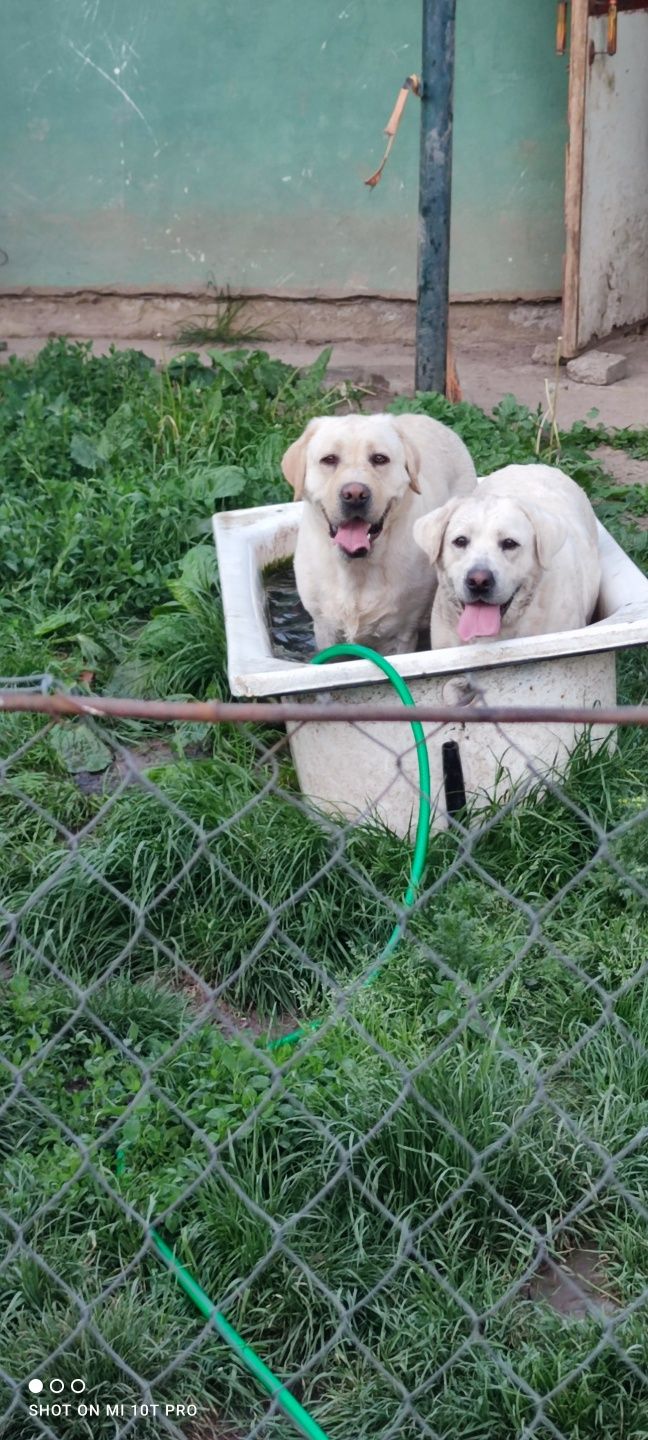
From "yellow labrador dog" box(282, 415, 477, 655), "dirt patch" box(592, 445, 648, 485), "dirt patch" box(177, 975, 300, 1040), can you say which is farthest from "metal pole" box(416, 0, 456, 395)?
"dirt patch" box(177, 975, 300, 1040)

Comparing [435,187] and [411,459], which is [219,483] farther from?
[435,187]

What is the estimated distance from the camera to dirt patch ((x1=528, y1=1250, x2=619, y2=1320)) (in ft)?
7.94

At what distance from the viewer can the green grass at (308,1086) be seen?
7.36 feet

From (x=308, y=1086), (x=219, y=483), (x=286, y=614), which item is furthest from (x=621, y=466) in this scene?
(x=308, y=1086)

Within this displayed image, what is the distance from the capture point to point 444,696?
355 cm

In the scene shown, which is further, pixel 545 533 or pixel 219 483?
pixel 219 483

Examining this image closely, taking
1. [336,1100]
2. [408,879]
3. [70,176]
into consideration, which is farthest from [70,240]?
[336,1100]

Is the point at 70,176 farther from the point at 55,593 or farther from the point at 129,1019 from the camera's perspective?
the point at 129,1019

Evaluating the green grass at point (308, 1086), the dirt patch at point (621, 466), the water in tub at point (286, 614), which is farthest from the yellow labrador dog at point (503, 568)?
the dirt patch at point (621, 466)

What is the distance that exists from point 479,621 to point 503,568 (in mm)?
137

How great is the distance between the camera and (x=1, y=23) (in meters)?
7.45

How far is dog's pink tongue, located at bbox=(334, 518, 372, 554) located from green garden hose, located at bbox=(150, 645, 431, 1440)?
1.86 feet

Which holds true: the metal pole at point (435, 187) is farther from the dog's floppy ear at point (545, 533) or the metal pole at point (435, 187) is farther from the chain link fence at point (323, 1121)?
the chain link fence at point (323, 1121)

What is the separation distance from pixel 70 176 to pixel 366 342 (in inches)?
67.8
